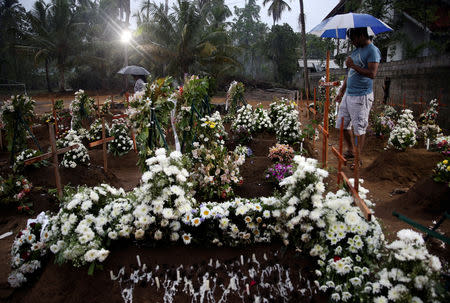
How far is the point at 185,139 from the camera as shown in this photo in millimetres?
5422

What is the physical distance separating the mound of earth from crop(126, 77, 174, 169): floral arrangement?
373 centimetres

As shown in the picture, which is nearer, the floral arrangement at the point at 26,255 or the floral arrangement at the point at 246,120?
the floral arrangement at the point at 26,255

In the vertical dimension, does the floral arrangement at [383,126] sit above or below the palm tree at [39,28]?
below

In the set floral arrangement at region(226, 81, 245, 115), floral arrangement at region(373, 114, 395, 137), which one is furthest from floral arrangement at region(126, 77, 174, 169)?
floral arrangement at region(373, 114, 395, 137)

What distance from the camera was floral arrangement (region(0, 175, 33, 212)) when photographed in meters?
4.74

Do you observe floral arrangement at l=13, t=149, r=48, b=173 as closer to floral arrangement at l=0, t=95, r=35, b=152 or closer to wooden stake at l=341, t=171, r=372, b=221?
floral arrangement at l=0, t=95, r=35, b=152

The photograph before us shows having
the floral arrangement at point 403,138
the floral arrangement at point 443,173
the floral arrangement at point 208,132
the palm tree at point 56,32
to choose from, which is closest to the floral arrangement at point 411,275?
the floral arrangement at point 443,173

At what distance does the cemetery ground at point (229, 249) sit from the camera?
2.62 m

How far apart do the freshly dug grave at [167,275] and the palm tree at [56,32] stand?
2752cm

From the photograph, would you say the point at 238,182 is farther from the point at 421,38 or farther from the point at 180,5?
the point at 180,5

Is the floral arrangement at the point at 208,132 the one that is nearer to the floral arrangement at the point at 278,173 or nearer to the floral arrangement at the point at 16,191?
the floral arrangement at the point at 278,173

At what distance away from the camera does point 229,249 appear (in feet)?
9.61

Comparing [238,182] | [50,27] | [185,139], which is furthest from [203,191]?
[50,27]

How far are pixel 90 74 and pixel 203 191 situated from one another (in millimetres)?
28238
